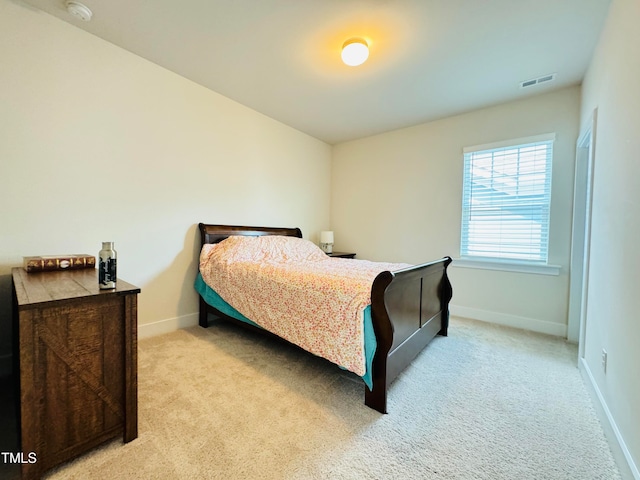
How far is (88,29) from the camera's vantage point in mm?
2170

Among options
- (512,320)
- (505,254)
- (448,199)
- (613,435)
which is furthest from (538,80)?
(613,435)

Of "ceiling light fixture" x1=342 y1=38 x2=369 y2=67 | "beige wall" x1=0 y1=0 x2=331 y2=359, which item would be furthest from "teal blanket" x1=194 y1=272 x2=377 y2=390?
"ceiling light fixture" x1=342 y1=38 x2=369 y2=67

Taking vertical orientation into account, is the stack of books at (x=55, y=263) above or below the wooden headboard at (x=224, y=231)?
below

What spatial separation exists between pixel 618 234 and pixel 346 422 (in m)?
1.90

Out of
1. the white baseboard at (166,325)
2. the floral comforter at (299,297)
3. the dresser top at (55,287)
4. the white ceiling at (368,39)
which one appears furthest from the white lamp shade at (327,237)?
the dresser top at (55,287)

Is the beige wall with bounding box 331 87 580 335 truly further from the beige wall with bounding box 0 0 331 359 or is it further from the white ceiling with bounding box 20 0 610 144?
the beige wall with bounding box 0 0 331 359

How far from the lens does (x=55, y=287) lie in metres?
1.33

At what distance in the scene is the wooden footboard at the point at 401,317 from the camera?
1.58 meters

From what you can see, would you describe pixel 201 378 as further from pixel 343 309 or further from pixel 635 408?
pixel 635 408

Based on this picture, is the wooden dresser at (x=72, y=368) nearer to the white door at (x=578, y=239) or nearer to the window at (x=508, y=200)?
the window at (x=508, y=200)

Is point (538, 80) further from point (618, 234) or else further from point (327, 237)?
point (327, 237)

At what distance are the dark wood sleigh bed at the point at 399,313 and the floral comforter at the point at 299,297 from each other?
0.36ft

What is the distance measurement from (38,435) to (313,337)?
1.37 metres

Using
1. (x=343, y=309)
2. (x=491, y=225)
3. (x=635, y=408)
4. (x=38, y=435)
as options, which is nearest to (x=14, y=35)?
(x=38, y=435)
